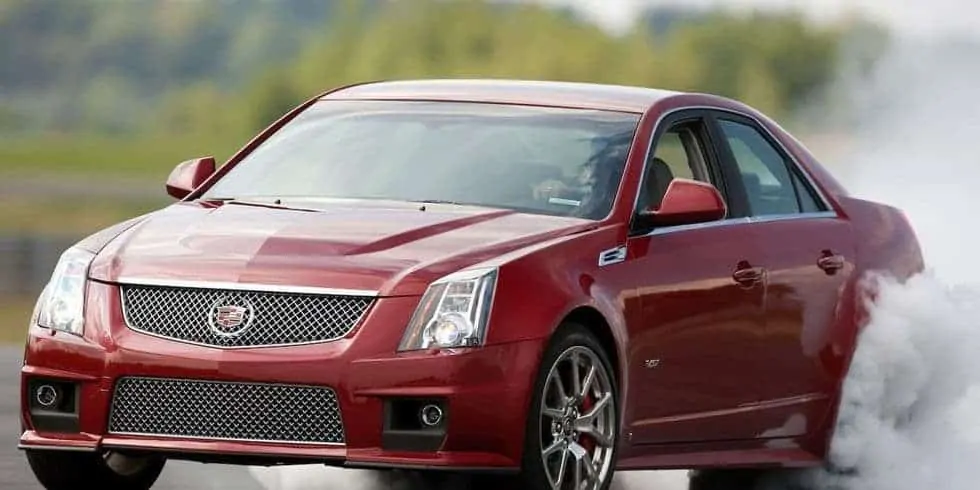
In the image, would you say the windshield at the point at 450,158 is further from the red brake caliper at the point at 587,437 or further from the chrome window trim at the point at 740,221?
the red brake caliper at the point at 587,437

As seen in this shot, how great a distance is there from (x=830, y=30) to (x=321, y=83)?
19361 millimetres

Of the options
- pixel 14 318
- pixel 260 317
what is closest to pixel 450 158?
pixel 260 317

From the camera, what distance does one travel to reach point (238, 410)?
24.3 ft

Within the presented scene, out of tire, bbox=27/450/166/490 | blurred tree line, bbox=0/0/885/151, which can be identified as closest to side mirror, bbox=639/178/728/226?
tire, bbox=27/450/166/490

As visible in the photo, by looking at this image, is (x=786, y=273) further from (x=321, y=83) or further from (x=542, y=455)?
(x=321, y=83)

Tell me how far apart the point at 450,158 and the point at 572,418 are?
1.43 m

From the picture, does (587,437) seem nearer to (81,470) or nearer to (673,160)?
(81,470)

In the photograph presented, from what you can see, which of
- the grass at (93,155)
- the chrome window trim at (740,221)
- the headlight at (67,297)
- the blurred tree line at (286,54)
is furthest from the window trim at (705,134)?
the grass at (93,155)

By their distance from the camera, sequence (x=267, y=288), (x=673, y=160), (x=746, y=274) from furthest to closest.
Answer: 1. (x=673, y=160)
2. (x=746, y=274)
3. (x=267, y=288)

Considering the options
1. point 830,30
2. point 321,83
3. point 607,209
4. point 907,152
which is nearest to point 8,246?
point 907,152

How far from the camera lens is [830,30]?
36469 millimetres

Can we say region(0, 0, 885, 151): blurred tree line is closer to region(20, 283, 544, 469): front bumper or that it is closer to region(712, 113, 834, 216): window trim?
region(712, 113, 834, 216): window trim

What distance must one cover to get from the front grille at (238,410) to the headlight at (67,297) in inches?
13.2

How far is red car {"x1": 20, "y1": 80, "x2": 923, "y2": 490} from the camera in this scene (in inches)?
290
